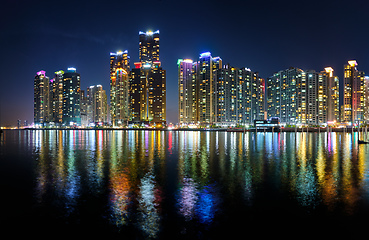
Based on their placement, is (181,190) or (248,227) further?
(181,190)

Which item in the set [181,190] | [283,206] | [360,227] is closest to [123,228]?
[181,190]

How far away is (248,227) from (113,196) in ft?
27.5

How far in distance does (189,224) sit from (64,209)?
6.83m

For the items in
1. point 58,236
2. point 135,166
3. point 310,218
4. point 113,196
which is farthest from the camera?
point 135,166

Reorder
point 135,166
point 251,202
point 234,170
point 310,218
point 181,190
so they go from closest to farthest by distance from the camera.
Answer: point 310,218 → point 251,202 → point 181,190 → point 234,170 → point 135,166

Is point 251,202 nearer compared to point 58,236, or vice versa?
point 58,236

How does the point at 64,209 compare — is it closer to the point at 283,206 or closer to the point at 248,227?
the point at 248,227

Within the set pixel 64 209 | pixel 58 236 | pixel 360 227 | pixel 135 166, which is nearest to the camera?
pixel 58 236

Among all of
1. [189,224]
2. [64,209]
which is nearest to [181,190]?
[189,224]

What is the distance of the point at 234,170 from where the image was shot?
24625mm

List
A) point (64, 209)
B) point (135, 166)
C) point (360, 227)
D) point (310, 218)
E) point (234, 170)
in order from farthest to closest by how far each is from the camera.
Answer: point (135, 166)
point (234, 170)
point (64, 209)
point (310, 218)
point (360, 227)

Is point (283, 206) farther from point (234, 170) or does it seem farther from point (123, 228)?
point (234, 170)

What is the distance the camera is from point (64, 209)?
13266mm

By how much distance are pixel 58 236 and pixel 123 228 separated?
249cm
